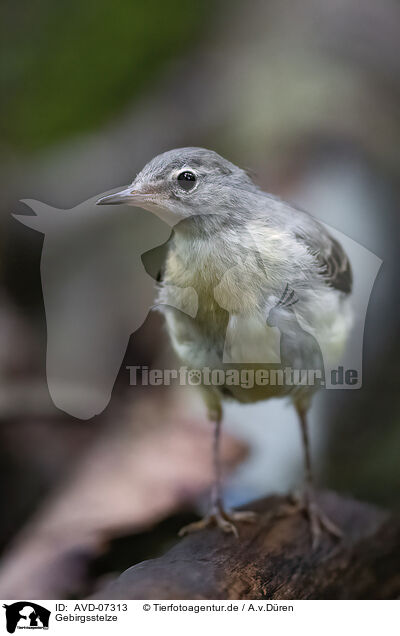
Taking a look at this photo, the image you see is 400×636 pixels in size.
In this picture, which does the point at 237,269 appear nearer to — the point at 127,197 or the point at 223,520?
the point at 127,197

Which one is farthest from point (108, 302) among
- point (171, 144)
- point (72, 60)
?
point (72, 60)

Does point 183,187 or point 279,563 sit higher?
point 183,187

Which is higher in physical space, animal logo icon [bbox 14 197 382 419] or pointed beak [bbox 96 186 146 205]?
Answer: pointed beak [bbox 96 186 146 205]

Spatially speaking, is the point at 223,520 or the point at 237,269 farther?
the point at 223,520
